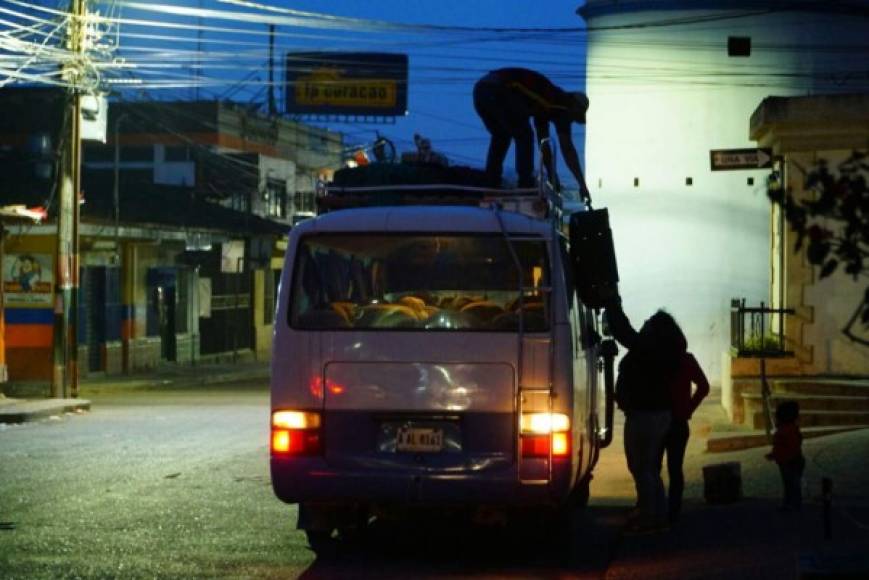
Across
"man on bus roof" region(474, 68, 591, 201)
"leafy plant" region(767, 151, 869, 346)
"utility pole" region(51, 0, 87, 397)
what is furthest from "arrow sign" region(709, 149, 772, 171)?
"leafy plant" region(767, 151, 869, 346)

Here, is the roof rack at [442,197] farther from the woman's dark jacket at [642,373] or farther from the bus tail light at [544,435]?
the bus tail light at [544,435]

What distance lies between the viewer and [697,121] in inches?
1312

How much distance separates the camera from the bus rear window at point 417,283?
1094cm

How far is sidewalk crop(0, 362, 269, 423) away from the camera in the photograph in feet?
90.9

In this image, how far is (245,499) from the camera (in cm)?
1480

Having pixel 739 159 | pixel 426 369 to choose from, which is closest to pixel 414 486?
pixel 426 369

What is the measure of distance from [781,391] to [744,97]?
12.8 meters

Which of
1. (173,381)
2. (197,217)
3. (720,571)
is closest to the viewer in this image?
(720,571)

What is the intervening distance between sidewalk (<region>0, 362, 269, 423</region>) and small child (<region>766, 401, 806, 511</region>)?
16895 millimetres

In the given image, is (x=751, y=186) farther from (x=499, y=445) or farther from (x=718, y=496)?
(x=499, y=445)

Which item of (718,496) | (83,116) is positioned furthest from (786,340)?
(83,116)

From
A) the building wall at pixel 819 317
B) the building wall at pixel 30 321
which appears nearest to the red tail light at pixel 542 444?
the building wall at pixel 819 317

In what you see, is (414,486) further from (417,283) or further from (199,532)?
(199,532)

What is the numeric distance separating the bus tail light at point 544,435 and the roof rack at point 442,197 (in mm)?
1616
